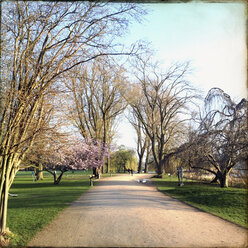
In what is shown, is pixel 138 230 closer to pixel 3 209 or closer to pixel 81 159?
pixel 3 209

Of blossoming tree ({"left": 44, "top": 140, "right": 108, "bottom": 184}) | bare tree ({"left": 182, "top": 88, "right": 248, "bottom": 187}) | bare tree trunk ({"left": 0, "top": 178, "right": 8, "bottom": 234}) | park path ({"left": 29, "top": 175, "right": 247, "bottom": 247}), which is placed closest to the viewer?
park path ({"left": 29, "top": 175, "right": 247, "bottom": 247})

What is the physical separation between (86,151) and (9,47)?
1653 centimetres

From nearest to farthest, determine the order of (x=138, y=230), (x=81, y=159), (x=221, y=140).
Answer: (x=138, y=230) < (x=221, y=140) < (x=81, y=159)

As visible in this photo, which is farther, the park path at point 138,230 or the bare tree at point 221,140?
the bare tree at point 221,140

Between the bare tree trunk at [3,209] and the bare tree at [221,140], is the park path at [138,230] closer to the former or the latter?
the bare tree trunk at [3,209]

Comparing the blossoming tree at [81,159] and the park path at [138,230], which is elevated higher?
the blossoming tree at [81,159]

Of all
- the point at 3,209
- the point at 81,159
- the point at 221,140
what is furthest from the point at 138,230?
the point at 81,159

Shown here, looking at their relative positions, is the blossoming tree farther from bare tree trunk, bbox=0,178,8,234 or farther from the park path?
bare tree trunk, bbox=0,178,8,234

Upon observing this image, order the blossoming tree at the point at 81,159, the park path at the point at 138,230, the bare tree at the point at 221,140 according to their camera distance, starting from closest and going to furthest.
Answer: the park path at the point at 138,230, the bare tree at the point at 221,140, the blossoming tree at the point at 81,159

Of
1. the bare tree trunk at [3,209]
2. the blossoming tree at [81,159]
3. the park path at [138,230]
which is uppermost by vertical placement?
the blossoming tree at [81,159]

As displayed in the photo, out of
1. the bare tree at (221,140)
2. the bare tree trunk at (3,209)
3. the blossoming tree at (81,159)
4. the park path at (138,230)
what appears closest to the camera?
the park path at (138,230)

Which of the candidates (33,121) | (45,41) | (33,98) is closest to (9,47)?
(45,41)

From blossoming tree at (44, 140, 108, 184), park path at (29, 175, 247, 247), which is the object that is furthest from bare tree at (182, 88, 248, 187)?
blossoming tree at (44, 140, 108, 184)

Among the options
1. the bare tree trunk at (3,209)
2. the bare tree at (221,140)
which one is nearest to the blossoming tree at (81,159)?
the bare tree at (221,140)
